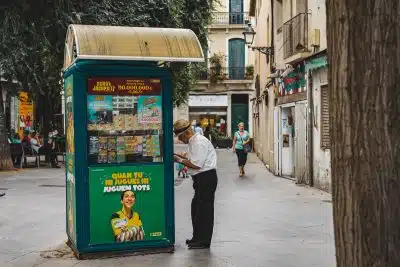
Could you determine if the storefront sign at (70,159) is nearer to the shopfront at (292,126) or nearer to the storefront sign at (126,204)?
the storefront sign at (126,204)

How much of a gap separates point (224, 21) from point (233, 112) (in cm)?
734

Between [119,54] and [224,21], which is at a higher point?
[224,21]

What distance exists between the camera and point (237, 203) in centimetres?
1298

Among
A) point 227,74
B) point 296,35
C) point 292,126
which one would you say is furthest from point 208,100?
point 296,35

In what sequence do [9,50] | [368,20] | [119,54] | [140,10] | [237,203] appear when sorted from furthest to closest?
[140,10] < [9,50] < [237,203] < [119,54] < [368,20]

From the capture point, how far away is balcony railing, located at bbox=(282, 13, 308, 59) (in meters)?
16.6

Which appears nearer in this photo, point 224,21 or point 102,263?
point 102,263

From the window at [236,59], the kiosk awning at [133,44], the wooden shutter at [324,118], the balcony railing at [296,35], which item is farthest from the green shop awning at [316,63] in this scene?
the window at [236,59]

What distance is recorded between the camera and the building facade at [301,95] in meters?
15.7

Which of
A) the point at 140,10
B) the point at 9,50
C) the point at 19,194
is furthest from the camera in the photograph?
the point at 140,10

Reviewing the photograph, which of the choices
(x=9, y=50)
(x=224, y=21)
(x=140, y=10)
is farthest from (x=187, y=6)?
(x=224, y=21)

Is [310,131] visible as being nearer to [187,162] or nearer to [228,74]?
[187,162]

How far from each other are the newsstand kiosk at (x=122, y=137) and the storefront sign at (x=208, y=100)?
42.8 m

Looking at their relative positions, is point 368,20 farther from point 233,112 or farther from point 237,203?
point 233,112
